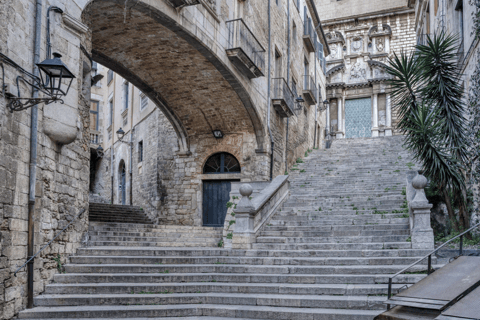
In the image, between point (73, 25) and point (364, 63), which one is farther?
point (364, 63)

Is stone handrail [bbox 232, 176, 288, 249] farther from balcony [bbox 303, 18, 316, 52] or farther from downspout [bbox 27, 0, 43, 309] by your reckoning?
balcony [bbox 303, 18, 316, 52]

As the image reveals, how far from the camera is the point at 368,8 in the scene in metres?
30.2

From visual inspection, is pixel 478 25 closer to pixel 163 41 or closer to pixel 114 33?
pixel 163 41

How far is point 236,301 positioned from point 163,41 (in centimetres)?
661

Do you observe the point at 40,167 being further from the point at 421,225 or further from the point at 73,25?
the point at 421,225

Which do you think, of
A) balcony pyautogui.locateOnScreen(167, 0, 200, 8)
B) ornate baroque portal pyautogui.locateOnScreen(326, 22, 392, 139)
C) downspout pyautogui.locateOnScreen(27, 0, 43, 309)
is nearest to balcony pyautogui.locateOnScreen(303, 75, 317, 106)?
ornate baroque portal pyautogui.locateOnScreen(326, 22, 392, 139)

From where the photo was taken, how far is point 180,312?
6598 mm

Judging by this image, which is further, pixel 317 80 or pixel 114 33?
pixel 317 80

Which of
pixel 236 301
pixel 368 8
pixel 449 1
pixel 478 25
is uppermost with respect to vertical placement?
pixel 368 8

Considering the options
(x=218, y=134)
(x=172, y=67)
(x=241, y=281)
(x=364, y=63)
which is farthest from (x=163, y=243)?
(x=364, y=63)

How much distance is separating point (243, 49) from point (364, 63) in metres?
18.0

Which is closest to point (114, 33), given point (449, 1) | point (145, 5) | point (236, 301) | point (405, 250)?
point (145, 5)

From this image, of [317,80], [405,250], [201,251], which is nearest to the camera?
[405,250]

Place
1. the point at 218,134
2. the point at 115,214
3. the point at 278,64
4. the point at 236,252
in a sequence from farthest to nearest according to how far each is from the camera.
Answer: the point at 278,64 → the point at 218,134 → the point at 115,214 → the point at 236,252
